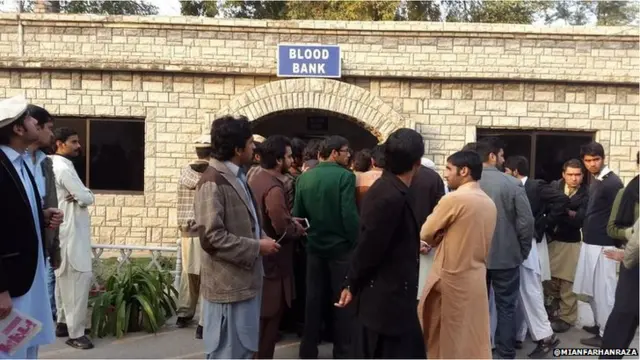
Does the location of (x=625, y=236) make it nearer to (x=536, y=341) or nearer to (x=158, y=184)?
(x=536, y=341)

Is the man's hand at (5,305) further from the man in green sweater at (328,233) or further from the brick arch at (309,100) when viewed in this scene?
the brick arch at (309,100)

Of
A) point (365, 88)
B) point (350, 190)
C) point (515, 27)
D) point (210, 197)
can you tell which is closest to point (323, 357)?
point (350, 190)

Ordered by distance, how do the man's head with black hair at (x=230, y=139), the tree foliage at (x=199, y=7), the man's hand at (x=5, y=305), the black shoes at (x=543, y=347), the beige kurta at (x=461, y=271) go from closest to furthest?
the man's hand at (x=5, y=305) → the man's head with black hair at (x=230, y=139) → the beige kurta at (x=461, y=271) → the black shoes at (x=543, y=347) → the tree foliage at (x=199, y=7)

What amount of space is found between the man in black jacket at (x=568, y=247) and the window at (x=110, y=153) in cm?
723

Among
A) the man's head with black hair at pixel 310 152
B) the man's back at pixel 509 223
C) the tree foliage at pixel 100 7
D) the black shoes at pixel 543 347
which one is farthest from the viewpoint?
the tree foliage at pixel 100 7

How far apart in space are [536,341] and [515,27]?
255 inches

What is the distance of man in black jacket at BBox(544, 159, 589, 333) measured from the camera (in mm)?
→ 5598

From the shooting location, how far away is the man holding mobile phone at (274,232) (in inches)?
165

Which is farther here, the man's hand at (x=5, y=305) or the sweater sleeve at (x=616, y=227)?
the sweater sleeve at (x=616, y=227)

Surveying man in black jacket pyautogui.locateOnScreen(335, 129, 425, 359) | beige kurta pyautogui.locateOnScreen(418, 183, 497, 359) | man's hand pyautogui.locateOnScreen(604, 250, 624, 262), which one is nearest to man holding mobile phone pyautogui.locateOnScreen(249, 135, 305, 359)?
man in black jacket pyautogui.locateOnScreen(335, 129, 425, 359)

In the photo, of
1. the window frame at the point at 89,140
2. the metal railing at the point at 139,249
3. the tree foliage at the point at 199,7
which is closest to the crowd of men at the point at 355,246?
the metal railing at the point at 139,249

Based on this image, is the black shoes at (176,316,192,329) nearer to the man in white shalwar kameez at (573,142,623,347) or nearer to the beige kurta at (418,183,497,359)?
the beige kurta at (418,183,497,359)

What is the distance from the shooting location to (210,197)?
3.21m

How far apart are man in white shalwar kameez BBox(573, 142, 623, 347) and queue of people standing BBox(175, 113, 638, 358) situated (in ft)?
0.04
